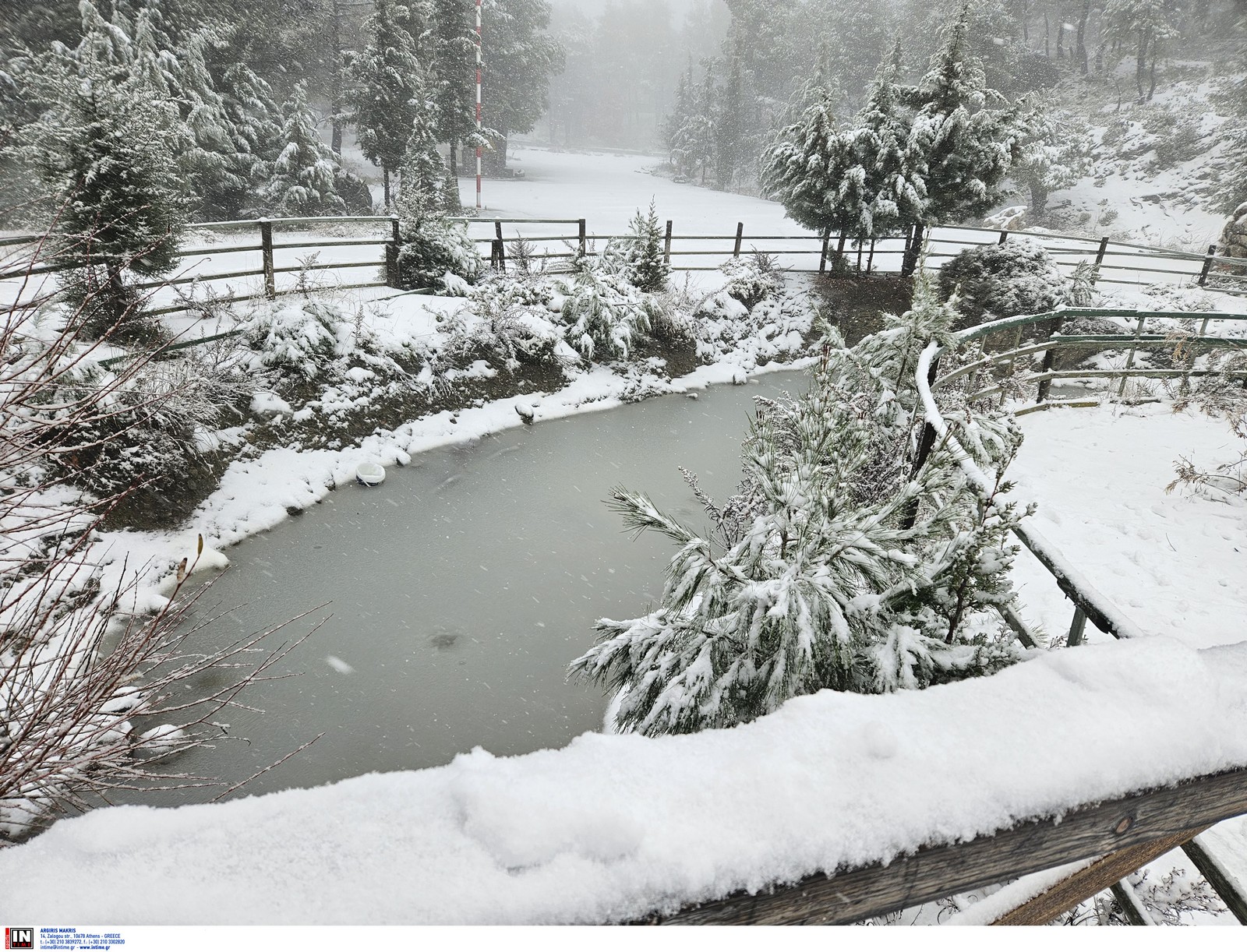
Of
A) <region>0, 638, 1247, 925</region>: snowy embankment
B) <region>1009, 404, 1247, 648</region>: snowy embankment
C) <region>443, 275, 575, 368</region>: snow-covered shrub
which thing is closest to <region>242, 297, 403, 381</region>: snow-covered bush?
<region>443, 275, 575, 368</region>: snow-covered shrub

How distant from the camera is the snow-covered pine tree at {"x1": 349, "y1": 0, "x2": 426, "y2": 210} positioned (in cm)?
2070

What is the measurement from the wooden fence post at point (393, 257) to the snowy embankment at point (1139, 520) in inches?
399

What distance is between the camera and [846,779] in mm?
1068

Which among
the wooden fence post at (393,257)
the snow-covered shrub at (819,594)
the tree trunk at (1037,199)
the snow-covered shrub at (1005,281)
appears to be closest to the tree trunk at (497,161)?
the tree trunk at (1037,199)

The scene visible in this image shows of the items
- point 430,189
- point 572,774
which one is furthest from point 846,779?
point 430,189

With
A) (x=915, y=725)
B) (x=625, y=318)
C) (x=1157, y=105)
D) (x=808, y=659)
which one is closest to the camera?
(x=915, y=725)

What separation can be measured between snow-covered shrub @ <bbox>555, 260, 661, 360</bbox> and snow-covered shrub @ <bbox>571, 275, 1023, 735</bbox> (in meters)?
8.41

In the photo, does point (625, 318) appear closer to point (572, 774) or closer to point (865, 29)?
point (572, 774)

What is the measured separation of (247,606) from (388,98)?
20.9 metres

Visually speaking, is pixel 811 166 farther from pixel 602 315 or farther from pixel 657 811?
pixel 657 811

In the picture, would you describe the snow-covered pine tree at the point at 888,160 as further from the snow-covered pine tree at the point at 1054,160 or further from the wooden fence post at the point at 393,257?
the snow-covered pine tree at the point at 1054,160

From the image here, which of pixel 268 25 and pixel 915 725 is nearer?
pixel 915 725

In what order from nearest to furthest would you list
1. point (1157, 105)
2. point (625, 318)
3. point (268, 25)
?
point (625, 318) < point (268, 25) < point (1157, 105)

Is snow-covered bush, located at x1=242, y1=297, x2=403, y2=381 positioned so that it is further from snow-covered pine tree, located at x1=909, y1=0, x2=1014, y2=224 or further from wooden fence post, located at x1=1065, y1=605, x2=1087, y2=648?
snow-covered pine tree, located at x1=909, y1=0, x2=1014, y2=224
